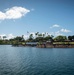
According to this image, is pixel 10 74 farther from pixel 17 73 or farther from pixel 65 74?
pixel 65 74

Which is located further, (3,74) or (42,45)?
(42,45)

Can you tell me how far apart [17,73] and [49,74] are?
8647 millimetres

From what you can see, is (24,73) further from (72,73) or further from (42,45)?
(42,45)

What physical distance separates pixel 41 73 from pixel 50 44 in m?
145

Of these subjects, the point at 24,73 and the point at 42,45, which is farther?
the point at 42,45

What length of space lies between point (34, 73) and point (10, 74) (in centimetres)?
650

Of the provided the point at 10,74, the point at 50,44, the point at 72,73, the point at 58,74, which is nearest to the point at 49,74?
the point at 58,74

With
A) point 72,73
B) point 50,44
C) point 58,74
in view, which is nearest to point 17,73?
point 58,74

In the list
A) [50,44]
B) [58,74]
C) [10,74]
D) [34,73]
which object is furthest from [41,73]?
[50,44]

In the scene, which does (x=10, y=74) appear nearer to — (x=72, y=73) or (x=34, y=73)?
(x=34, y=73)

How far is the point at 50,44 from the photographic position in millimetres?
183250

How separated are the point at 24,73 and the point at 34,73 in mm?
2741

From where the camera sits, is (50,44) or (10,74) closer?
(10,74)

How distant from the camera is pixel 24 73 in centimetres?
3934
